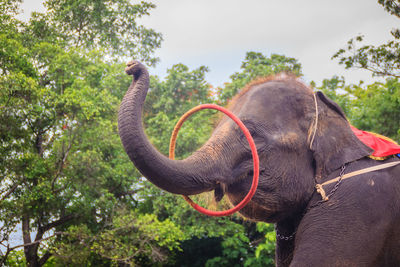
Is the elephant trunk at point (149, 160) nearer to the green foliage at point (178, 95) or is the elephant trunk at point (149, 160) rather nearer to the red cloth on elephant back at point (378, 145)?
the red cloth on elephant back at point (378, 145)

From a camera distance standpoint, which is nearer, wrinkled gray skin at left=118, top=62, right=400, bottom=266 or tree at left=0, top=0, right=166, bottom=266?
wrinkled gray skin at left=118, top=62, right=400, bottom=266

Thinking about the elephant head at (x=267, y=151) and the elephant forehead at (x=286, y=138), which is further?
the elephant forehead at (x=286, y=138)

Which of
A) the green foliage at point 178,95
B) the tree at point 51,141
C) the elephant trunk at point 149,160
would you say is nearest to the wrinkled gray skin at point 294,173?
the elephant trunk at point 149,160

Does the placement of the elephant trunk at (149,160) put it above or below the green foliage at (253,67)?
below

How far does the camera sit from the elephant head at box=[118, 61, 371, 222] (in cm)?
209

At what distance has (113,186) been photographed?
12.1 meters

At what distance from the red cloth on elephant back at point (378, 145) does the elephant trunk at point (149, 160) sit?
0.95 m

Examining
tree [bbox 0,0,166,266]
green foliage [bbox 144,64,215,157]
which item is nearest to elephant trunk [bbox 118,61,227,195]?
tree [bbox 0,0,166,266]

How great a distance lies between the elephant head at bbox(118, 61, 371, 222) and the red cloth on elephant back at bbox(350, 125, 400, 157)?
0.07m

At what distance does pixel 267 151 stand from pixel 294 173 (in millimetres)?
185

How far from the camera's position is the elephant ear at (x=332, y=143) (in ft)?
7.87

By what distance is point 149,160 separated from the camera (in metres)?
2.00

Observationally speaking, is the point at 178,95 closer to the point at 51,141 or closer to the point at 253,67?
the point at 253,67

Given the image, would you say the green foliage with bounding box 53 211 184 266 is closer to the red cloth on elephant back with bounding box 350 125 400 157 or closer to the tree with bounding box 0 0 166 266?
the tree with bounding box 0 0 166 266
